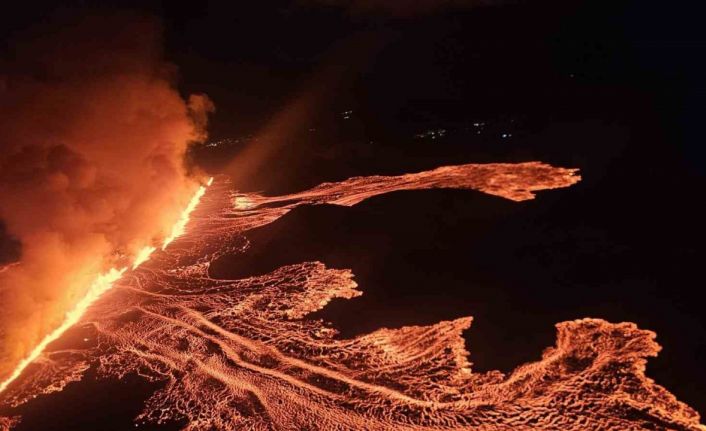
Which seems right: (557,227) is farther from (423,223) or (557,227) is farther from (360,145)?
(360,145)

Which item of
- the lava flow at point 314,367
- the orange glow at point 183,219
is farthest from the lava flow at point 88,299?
the lava flow at point 314,367

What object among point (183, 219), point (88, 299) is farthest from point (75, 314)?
point (183, 219)

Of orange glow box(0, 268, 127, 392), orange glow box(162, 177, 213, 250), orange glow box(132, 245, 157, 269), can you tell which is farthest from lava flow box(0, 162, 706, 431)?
orange glow box(162, 177, 213, 250)

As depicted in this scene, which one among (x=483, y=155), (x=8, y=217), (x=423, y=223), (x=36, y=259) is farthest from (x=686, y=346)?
(x=8, y=217)

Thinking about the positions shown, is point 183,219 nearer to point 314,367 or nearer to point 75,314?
point 75,314

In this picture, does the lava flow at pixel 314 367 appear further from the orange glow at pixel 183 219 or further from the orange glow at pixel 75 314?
the orange glow at pixel 183 219

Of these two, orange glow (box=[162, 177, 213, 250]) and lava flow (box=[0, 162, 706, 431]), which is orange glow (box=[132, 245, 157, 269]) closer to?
orange glow (box=[162, 177, 213, 250])
